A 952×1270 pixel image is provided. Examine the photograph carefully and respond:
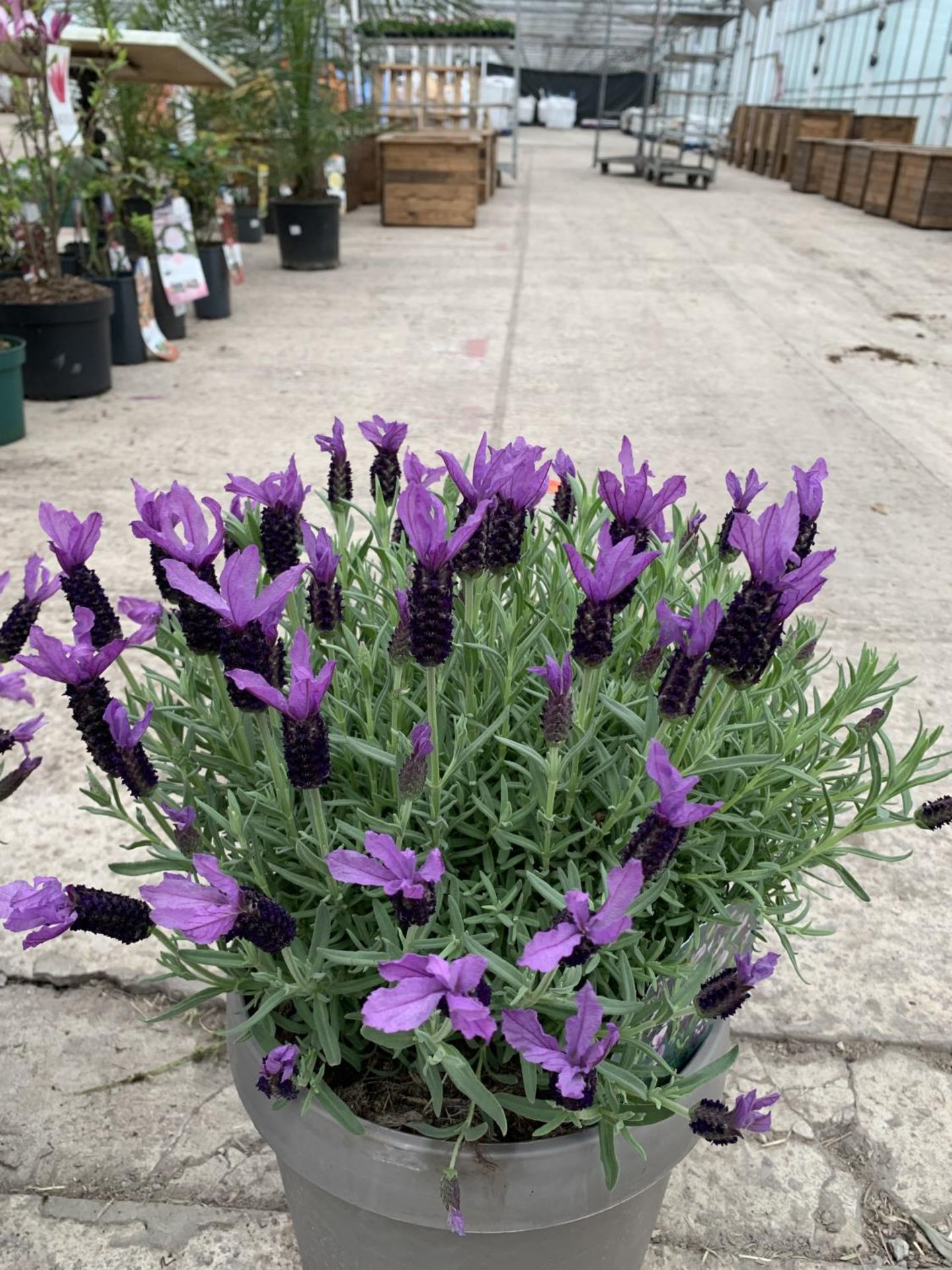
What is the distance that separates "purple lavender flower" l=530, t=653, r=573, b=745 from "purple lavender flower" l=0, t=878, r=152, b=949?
36cm

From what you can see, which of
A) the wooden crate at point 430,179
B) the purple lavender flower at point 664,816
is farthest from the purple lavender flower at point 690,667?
the wooden crate at point 430,179

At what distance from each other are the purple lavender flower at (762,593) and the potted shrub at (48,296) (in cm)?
410

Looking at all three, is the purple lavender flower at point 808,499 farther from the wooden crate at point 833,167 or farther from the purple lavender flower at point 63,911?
the wooden crate at point 833,167

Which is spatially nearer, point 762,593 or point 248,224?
point 762,593

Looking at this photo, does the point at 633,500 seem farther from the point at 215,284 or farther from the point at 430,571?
the point at 215,284

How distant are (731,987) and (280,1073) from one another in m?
0.41

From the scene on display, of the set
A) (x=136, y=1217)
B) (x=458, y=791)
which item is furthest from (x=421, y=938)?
(x=136, y=1217)

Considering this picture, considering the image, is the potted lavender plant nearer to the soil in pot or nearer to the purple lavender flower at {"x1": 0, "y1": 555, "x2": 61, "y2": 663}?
the purple lavender flower at {"x1": 0, "y1": 555, "x2": 61, "y2": 663}

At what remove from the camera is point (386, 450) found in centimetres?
130

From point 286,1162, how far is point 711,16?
1855cm

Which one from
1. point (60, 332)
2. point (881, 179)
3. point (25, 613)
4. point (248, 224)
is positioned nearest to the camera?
point (25, 613)

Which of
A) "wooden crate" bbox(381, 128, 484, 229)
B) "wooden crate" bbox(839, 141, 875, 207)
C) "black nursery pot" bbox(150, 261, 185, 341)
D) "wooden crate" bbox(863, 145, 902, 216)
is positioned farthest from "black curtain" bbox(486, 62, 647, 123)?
"black nursery pot" bbox(150, 261, 185, 341)

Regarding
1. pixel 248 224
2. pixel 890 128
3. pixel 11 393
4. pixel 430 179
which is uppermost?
pixel 890 128

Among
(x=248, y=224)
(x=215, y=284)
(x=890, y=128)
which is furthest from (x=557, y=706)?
(x=890, y=128)
